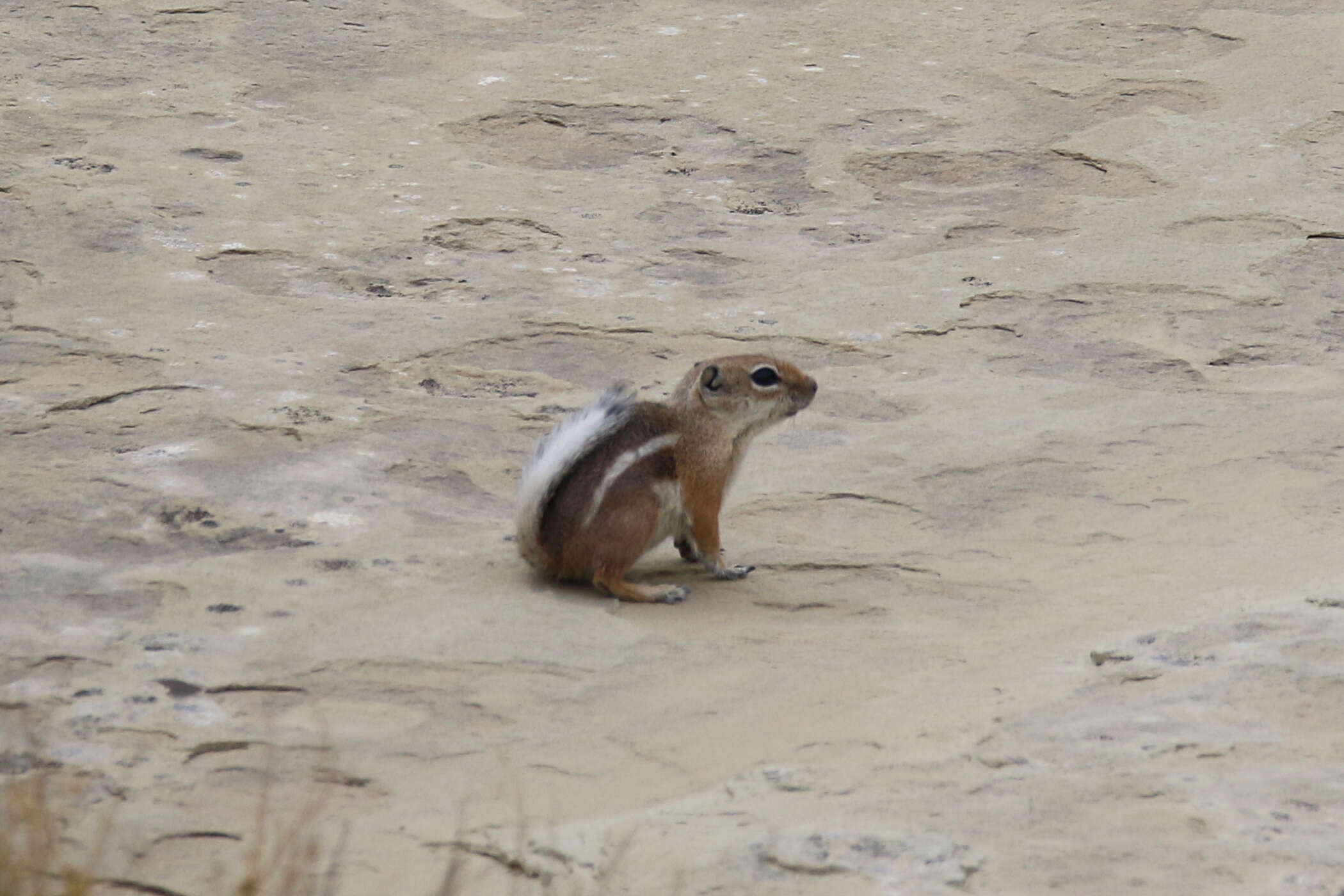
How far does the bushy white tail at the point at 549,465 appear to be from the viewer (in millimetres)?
4973

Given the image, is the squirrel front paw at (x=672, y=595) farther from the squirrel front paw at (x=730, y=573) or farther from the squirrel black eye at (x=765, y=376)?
the squirrel black eye at (x=765, y=376)

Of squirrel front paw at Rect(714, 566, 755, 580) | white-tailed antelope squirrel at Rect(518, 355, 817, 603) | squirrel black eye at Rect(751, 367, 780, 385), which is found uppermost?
squirrel black eye at Rect(751, 367, 780, 385)

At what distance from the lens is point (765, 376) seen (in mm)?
5387

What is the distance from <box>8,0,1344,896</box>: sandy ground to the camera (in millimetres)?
3631

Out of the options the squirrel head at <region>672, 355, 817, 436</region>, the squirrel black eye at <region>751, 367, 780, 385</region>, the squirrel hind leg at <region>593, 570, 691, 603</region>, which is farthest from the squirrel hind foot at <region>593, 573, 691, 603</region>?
the squirrel black eye at <region>751, 367, 780, 385</region>

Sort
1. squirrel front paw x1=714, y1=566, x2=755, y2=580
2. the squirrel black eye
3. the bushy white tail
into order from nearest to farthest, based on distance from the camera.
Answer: the bushy white tail → squirrel front paw x1=714, y1=566, x2=755, y2=580 → the squirrel black eye

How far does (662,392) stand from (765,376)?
131 cm

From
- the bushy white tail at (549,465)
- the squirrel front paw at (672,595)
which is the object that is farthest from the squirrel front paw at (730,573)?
the bushy white tail at (549,465)

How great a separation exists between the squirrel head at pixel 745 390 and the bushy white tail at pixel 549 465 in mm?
320

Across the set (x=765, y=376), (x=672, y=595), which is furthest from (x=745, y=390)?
(x=672, y=595)

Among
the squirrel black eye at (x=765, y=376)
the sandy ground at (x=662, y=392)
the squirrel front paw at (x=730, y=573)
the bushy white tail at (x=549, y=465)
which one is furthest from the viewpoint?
the squirrel black eye at (x=765, y=376)

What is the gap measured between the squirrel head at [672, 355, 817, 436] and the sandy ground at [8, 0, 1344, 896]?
1.41 feet

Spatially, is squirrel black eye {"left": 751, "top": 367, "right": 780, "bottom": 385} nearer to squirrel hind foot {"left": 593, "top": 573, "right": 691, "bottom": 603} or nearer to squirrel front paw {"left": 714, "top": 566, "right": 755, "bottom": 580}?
squirrel front paw {"left": 714, "top": 566, "right": 755, "bottom": 580}

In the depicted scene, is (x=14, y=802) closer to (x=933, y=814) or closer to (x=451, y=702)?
(x=451, y=702)
